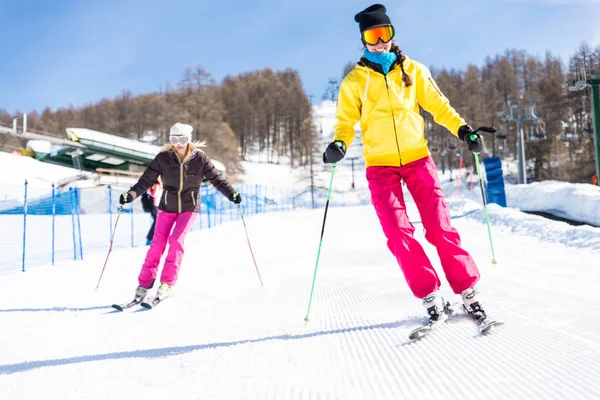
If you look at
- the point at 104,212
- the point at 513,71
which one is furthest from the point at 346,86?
the point at 513,71

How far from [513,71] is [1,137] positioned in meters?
74.5

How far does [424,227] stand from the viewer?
2.30 m

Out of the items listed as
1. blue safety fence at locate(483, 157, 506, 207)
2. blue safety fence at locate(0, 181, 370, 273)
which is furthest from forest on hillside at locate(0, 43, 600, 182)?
blue safety fence at locate(0, 181, 370, 273)

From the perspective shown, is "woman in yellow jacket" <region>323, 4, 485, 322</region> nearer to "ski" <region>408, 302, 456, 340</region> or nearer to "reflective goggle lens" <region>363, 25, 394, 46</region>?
"reflective goggle lens" <region>363, 25, 394, 46</region>

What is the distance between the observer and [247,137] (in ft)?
193

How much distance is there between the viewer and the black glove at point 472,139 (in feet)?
7.82

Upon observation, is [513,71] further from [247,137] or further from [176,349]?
[176,349]

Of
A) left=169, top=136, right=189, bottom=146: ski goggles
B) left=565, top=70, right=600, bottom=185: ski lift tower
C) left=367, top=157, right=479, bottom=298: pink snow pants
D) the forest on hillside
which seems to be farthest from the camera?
the forest on hillside

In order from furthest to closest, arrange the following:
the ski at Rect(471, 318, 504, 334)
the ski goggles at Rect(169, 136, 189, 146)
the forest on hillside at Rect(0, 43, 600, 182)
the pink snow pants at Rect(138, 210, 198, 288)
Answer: the forest on hillside at Rect(0, 43, 600, 182) → the ski goggles at Rect(169, 136, 189, 146) → the pink snow pants at Rect(138, 210, 198, 288) → the ski at Rect(471, 318, 504, 334)

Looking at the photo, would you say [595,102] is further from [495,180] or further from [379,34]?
[379,34]

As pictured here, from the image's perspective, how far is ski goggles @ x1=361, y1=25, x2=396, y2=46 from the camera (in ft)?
7.89

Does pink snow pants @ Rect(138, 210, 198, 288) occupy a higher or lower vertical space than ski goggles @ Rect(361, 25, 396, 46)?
lower

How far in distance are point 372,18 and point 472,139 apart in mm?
977

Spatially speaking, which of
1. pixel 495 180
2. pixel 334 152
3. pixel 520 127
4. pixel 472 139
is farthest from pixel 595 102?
pixel 334 152
